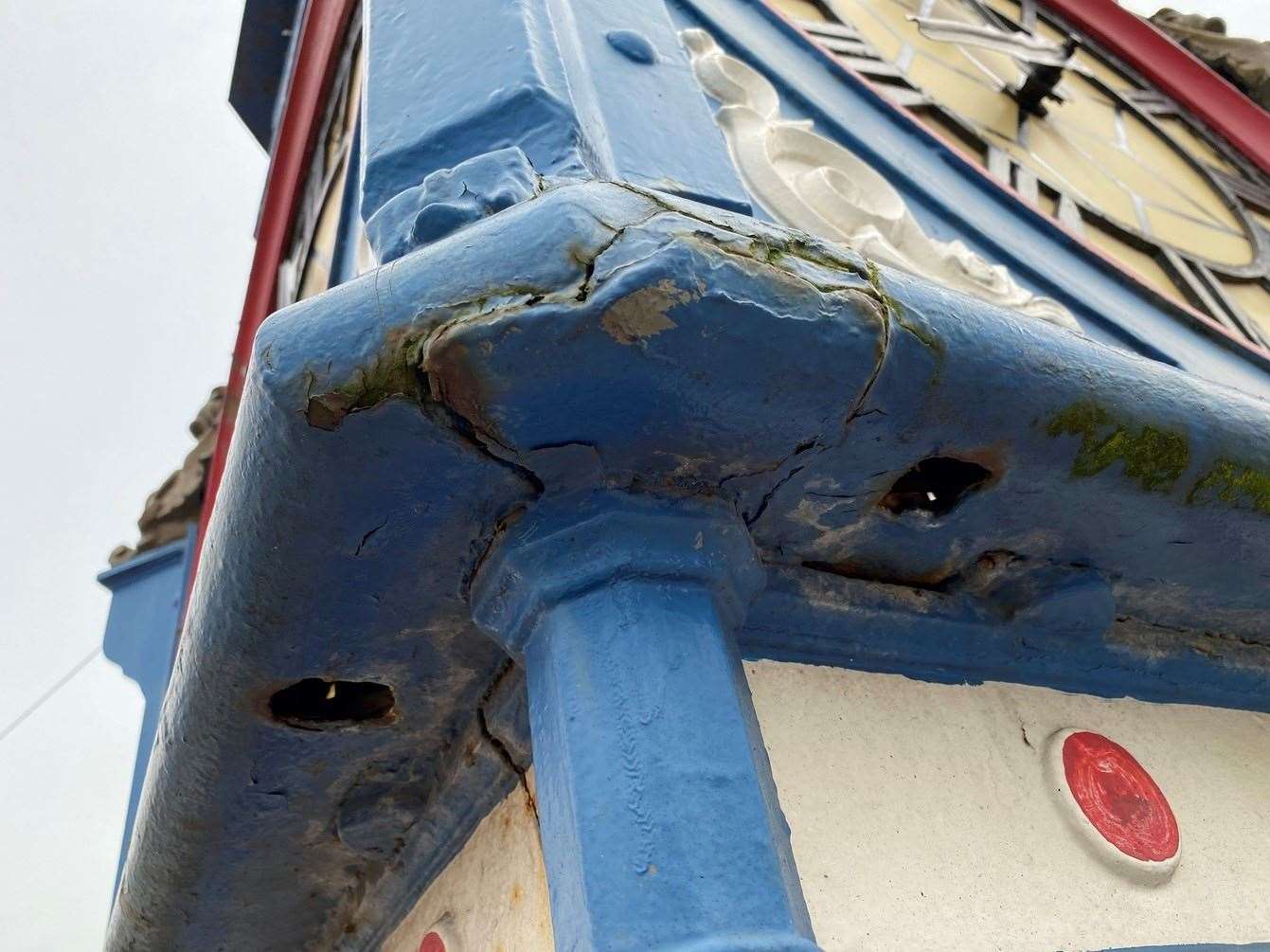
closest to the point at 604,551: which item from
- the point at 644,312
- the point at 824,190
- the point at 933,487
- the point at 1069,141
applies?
the point at 644,312

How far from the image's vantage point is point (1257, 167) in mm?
3104

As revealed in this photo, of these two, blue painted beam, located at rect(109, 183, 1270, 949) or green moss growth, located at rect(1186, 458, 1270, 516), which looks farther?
green moss growth, located at rect(1186, 458, 1270, 516)

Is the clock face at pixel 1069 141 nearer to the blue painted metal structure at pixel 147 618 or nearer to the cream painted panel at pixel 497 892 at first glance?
the cream painted panel at pixel 497 892

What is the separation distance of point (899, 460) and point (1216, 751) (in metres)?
0.63

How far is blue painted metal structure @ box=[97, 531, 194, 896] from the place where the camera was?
3.23m

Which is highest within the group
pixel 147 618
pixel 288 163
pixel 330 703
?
pixel 330 703

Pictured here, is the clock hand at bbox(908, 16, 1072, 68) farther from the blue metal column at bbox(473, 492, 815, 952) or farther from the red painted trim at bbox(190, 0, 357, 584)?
the blue metal column at bbox(473, 492, 815, 952)

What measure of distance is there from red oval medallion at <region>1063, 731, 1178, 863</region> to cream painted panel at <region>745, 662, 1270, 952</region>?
0.07 feet

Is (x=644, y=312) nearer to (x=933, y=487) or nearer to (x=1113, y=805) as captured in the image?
(x=933, y=487)

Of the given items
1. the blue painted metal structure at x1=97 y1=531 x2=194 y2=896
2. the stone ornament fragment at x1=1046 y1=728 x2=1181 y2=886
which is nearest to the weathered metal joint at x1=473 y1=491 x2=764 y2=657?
the stone ornament fragment at x1=1046 y1=728 x2=1181 y2=886

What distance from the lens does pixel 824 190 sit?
5.03 ft

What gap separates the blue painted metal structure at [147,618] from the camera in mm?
3229

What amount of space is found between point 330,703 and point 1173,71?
9.85 feet

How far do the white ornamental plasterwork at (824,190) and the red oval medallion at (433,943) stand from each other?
3.06 ft
